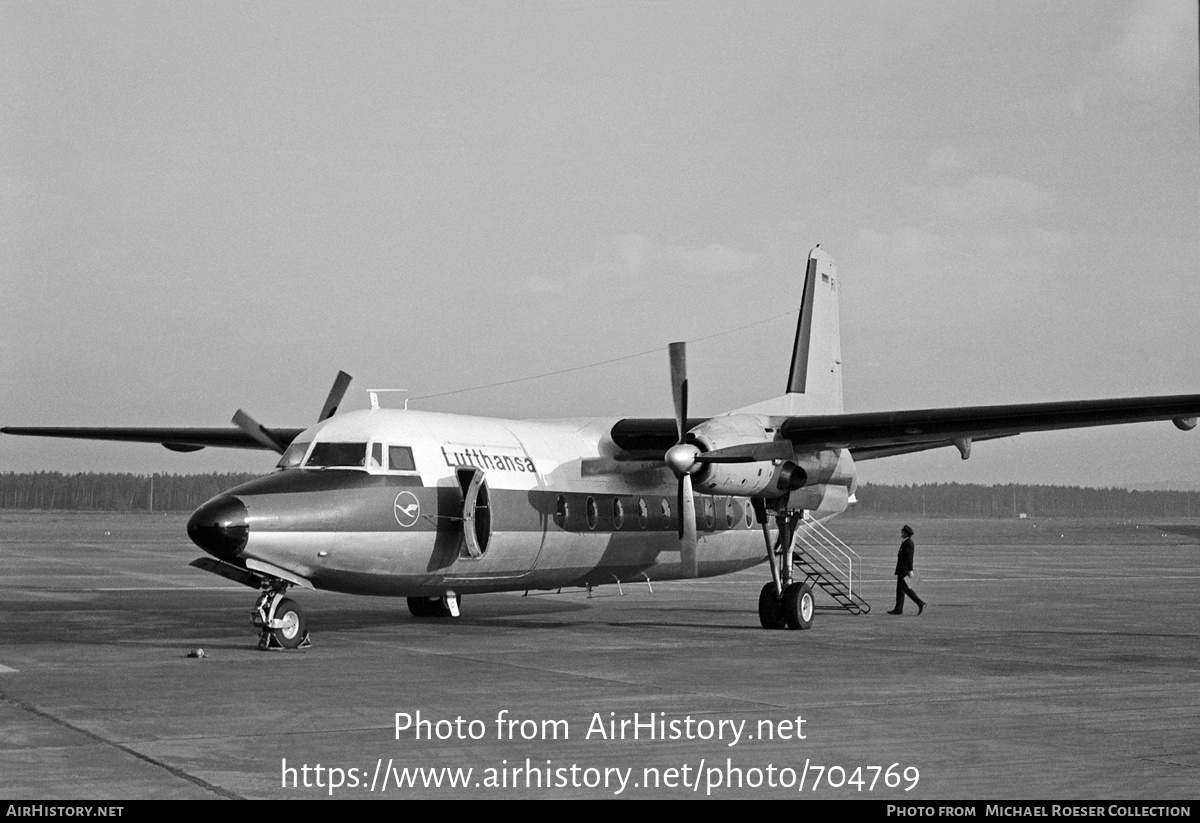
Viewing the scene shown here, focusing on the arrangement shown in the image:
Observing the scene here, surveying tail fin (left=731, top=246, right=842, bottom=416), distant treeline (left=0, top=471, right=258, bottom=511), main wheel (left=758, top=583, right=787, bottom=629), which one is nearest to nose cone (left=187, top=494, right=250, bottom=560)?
main wheel (left=758, top=583, right=787, bottom=629)

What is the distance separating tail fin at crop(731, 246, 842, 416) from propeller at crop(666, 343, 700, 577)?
2.52 metres

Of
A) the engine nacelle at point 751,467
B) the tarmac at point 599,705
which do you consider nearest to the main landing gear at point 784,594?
the tarmac at point 599,705

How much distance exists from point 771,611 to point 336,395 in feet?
24.5

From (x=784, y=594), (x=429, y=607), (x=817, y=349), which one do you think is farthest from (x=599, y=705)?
(x=817, y=349)

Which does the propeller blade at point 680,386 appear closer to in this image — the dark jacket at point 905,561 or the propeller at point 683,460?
the propeller at point 683,460

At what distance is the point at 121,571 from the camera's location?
34.0m

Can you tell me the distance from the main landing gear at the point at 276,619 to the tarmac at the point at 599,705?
37cm

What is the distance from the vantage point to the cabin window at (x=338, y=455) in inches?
653

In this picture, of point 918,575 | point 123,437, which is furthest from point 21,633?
point 918,575

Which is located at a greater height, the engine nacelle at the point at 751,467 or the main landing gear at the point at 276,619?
the engine nacelle at the point at 751,467

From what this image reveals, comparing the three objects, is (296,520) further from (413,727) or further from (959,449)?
(959,449)

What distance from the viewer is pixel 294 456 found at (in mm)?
16781

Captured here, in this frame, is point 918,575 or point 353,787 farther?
point 918,575
